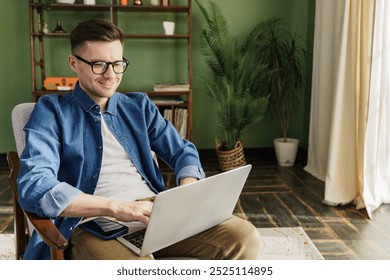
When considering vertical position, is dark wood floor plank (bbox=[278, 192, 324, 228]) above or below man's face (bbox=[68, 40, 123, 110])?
below

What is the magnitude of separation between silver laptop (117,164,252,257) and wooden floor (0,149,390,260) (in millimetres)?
1192

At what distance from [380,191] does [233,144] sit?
1.45 m

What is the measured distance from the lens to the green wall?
4.27 metres

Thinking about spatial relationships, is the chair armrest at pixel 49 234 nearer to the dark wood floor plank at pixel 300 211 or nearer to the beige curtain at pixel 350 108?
the dark wood floor plank at pixel 300 211

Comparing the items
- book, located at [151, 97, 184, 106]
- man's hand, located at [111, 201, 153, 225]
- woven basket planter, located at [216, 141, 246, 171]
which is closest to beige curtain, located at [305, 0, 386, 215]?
woven basket planter, located at [216, 141, 246, 171]

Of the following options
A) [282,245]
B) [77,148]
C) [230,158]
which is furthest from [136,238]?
[230,158]

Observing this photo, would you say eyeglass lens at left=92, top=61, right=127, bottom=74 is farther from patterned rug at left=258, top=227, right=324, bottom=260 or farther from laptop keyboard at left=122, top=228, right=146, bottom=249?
patterned rug at left=258, top=227, right=324, bottom=260

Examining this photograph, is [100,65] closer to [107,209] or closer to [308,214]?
[107,209]

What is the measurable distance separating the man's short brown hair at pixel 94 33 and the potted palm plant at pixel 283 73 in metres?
2.76

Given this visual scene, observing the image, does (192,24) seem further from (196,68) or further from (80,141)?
(80,141)

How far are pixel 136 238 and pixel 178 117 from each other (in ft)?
9.85

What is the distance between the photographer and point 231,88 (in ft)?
13.3

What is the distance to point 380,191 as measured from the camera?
3.01 m
